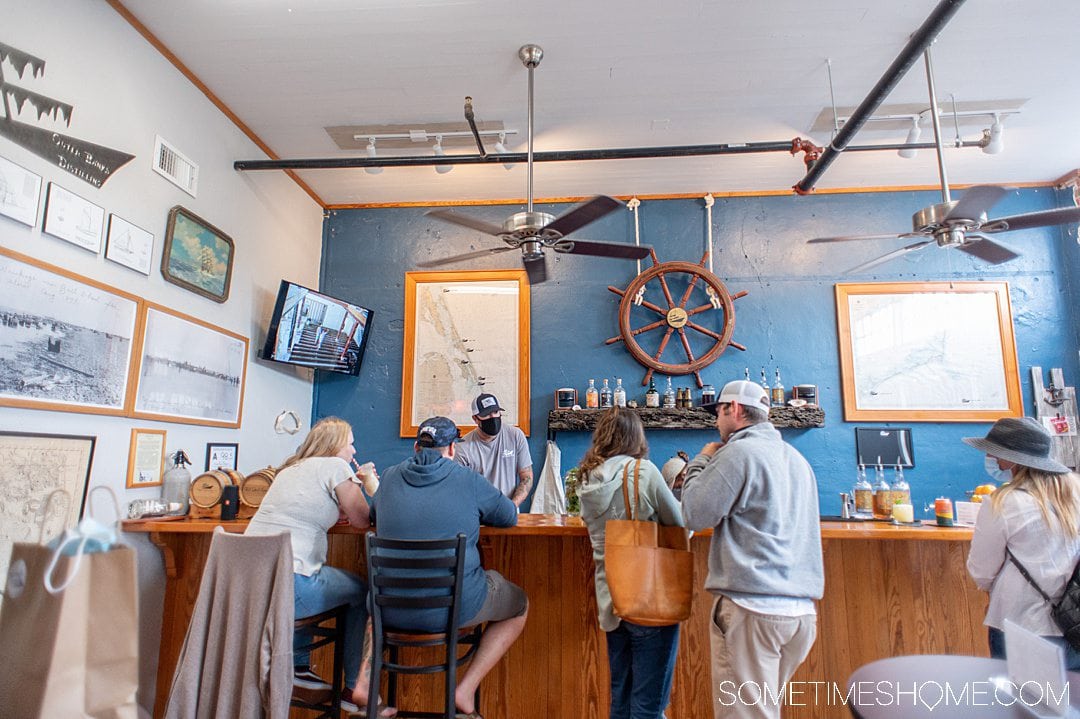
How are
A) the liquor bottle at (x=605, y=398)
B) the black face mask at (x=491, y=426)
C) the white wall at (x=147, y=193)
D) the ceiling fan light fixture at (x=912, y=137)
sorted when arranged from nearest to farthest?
1. the white wall at (x=147, y=193)
2. the ceiling fan light fixture at (x=912, y=137)
3. the black face mask at (x=491, y=426)
4. the liquor bottle at (x=605, y=398)

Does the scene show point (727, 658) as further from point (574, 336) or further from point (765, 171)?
point (765, 171)

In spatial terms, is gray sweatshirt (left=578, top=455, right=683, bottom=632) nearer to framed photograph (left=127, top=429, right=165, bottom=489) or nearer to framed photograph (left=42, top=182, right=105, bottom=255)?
framed photograph (left=127, top=429, right=165, bottom=489)

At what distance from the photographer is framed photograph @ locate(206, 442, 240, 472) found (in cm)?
367

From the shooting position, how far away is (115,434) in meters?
2.92

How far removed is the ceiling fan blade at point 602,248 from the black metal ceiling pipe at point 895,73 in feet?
4.17

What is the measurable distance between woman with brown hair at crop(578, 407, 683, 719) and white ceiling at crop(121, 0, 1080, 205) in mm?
2170

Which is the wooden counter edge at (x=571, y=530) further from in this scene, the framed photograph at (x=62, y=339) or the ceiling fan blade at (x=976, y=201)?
the ceiling fan blade at (x=976, y=201)

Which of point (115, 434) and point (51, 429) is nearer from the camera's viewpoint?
point (51, 429)

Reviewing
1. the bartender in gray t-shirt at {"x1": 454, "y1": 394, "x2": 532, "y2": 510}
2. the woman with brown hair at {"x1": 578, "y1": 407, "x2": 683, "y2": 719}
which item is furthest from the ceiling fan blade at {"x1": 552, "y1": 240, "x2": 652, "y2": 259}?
the bartender in gray t-shirt at {"x1": 454, "y1": 394, "x2": 532, "y2": 510}

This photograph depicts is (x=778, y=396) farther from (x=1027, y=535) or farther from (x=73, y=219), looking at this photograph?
(x=73, y=219)

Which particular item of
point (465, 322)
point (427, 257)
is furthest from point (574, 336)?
point (427, 257)

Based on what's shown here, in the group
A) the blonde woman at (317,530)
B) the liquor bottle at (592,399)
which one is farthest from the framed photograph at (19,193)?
the liquor bottle at (592,399)

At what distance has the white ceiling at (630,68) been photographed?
120 inches

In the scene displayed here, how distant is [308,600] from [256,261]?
2.75 metres
